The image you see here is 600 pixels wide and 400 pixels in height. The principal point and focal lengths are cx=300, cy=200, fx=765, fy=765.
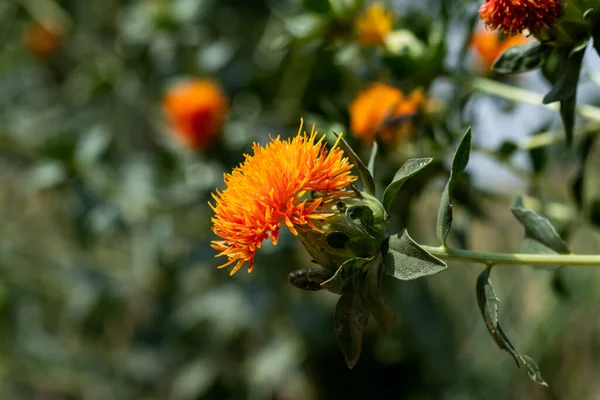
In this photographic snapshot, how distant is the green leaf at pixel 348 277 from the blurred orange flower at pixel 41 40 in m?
1.84

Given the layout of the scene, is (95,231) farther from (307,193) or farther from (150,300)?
(307,193)

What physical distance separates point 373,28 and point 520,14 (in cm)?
39

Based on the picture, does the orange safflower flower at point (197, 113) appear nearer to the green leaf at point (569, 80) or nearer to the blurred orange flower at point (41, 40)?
the blurred orange flower at point (41, 40)

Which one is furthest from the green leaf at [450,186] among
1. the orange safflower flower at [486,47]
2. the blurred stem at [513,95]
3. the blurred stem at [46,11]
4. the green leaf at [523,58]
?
the blurred stem at [46,11]

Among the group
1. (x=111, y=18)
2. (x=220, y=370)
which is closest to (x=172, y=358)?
(x=220, y=370)

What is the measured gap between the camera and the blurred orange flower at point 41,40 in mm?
2234

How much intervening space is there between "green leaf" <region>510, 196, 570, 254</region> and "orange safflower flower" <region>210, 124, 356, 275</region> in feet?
0.64

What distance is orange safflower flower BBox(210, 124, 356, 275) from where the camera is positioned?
58 cm

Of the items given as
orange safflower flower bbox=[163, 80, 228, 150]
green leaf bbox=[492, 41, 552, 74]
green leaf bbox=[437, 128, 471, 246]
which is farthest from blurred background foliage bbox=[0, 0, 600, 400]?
green leaf bbox=[437, 128, 471, 246]

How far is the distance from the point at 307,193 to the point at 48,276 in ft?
5.98

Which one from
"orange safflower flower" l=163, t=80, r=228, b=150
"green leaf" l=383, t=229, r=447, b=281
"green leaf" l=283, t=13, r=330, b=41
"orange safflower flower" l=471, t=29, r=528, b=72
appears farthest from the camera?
"orange safflower flower" l=163, t=80, r=228, b=150

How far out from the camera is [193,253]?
1.68 m

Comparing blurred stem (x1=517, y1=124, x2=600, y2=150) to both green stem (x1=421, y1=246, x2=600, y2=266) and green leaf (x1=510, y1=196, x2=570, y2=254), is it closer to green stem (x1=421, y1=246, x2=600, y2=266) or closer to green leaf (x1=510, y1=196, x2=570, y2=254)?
green leaf (x1=510, y1=196, x2=570, y2=254)

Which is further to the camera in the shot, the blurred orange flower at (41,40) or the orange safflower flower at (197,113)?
the blurred orange flower at (41,40)
